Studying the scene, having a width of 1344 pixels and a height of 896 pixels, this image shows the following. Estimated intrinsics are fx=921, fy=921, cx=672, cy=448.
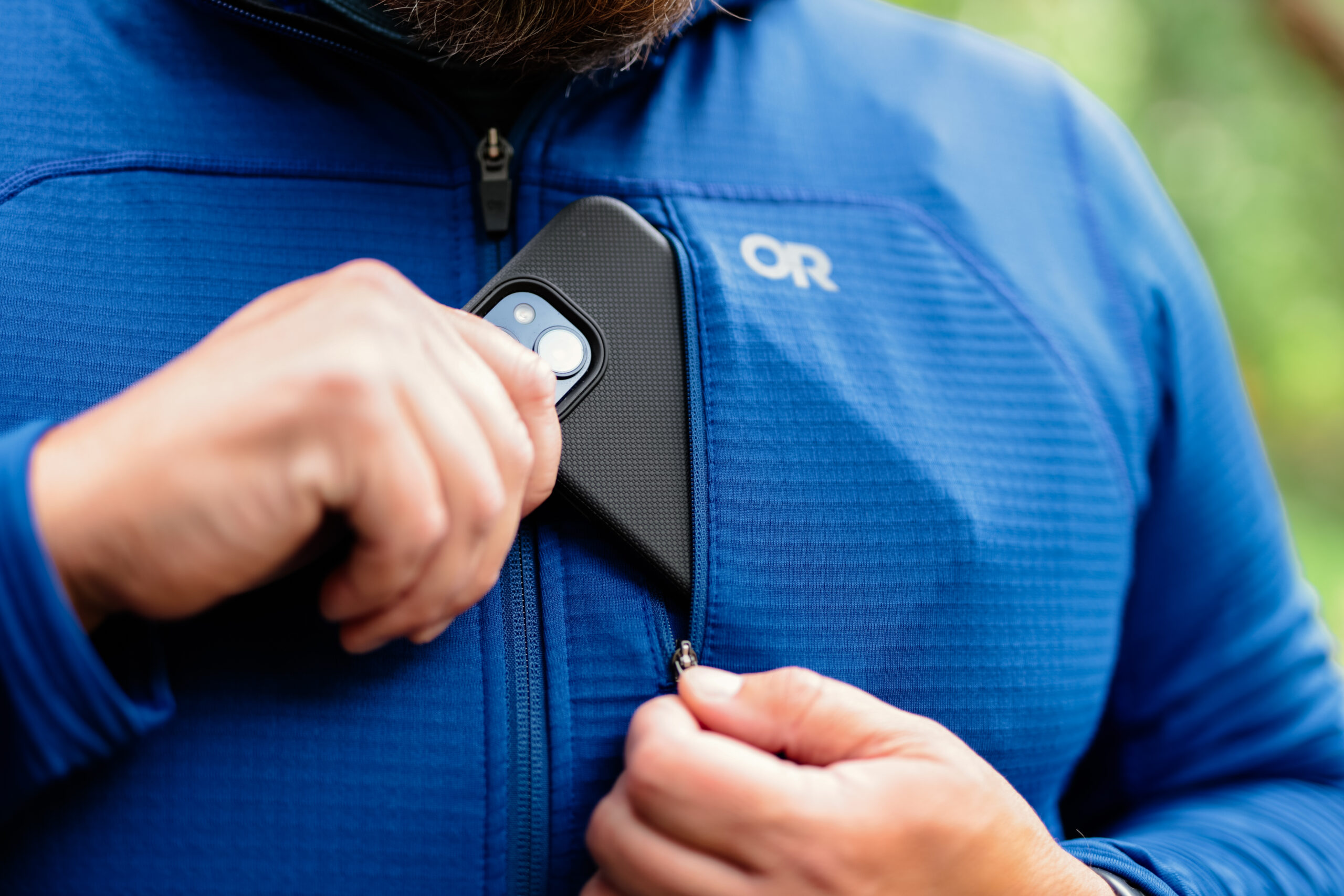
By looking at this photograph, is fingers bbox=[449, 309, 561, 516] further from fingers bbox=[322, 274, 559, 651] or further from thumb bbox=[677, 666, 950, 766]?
thumb bbox=[677, 666, 950, 766]

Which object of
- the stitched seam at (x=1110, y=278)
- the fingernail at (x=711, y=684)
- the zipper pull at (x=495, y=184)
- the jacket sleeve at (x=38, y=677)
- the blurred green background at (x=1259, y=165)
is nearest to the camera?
the jacket sleeve at (x=38, y=677)

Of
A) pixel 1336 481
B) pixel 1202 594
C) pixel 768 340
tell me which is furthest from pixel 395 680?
pixel 1336 481

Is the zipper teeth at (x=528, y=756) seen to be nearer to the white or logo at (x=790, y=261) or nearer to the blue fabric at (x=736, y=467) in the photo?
the blue fabric at (x=736, y=467)

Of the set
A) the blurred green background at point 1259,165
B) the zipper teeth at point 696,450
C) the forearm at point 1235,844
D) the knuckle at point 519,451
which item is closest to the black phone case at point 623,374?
the zipper teeth at point 696,450

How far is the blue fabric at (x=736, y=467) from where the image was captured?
0.46 metres

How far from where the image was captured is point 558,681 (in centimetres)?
50

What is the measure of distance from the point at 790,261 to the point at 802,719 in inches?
12.1

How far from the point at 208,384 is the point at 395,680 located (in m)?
0.19

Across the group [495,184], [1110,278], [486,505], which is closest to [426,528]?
[486,505]

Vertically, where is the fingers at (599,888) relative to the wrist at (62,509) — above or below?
below

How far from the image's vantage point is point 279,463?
0.36 metres

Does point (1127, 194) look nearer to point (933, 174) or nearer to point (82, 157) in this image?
point (933, 174)

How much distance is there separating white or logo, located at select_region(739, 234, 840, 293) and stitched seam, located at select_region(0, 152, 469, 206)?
0.62 ft

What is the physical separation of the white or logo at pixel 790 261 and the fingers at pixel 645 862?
33cm
